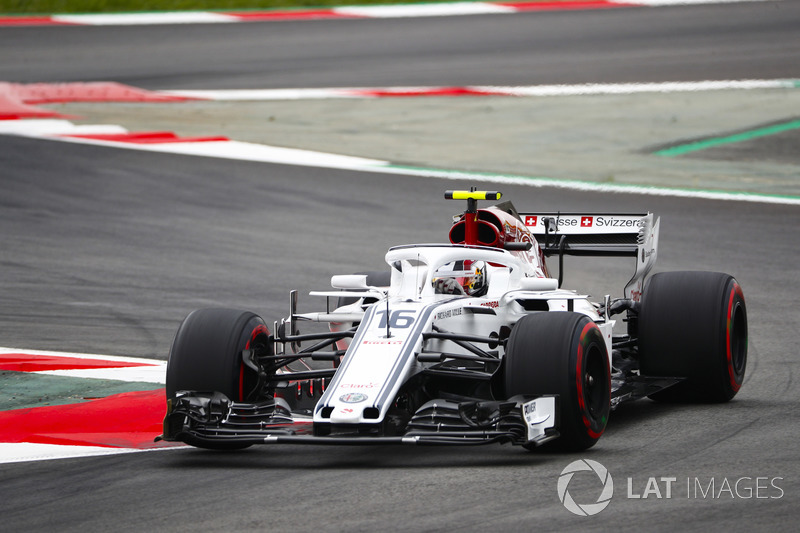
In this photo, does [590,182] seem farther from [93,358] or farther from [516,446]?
[516,446]

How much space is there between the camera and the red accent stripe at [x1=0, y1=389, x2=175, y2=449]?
371 inches

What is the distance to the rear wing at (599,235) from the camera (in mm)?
11734

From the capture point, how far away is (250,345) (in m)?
9.44

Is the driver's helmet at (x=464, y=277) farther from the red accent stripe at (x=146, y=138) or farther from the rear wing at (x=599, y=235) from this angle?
the red accent stripe at (x=146, y=138)

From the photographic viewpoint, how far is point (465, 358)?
29.3ft

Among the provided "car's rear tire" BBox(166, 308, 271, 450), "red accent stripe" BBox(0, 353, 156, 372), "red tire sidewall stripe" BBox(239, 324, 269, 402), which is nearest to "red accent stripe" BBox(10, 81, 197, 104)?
"red accent stripe" BBox(0, 353, 156, 372)

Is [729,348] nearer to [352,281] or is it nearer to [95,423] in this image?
[352,281]

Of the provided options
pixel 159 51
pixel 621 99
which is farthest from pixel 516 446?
pixel 159 51

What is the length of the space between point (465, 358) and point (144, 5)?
90.5 feet

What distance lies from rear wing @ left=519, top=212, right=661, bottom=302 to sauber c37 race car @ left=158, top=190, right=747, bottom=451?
0.50 metres

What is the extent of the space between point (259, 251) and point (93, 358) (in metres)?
4.73
